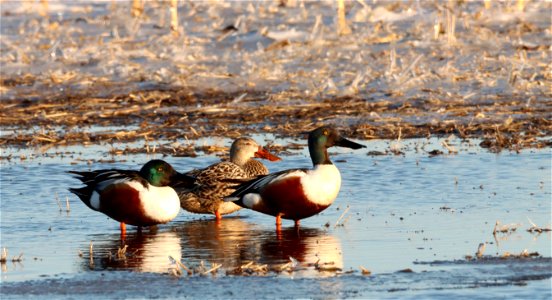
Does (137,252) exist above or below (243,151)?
below

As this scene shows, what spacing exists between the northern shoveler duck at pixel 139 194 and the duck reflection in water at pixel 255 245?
29 centimetres

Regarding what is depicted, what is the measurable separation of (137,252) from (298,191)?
4.83 ft

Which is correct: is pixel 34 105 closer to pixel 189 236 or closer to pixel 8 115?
pixel 8 115

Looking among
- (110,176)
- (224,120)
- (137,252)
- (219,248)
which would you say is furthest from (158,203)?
(224,120)

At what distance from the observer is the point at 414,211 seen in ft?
34.1

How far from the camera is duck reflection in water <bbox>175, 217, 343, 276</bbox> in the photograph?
848 centimetres

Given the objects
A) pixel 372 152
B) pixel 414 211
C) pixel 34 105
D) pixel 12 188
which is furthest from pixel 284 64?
pixel 414 211

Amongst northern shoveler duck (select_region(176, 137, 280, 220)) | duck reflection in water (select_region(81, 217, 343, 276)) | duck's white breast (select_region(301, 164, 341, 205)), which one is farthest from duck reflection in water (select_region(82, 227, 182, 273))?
duck's white breast (select_region(301, 164, 341, 205))

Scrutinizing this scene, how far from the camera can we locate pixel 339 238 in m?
9.30

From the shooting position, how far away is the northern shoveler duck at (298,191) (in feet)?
32.3

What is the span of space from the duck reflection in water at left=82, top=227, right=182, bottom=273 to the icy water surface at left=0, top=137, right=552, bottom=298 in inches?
0.6

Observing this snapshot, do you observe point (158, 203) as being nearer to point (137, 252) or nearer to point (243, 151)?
point (137, 252)

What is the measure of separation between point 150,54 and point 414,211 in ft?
40.5

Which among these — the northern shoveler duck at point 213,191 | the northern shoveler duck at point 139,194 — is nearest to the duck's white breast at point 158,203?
the northern shoveler duck at point 139,194
